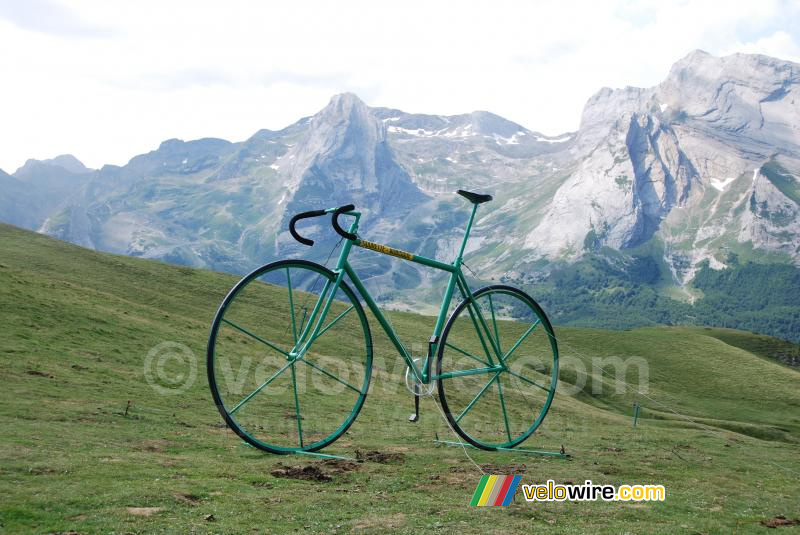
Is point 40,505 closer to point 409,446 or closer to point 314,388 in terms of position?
point 409,446

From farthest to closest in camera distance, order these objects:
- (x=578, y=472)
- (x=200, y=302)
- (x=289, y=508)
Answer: (x=200, y=302) → (x=578, y=472) → (x=289, y=508)

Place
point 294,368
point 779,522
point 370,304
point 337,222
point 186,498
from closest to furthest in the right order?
point 186,498, point 294,368, point 337,222, point 779,522, point 370,304

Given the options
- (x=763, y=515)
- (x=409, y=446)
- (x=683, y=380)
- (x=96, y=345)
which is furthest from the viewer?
(x=683, y=380)

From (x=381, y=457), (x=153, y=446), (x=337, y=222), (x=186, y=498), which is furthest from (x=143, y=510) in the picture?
(x=153, y=446)

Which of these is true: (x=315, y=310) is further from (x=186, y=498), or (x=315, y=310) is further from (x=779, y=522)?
(x=779, y=522)

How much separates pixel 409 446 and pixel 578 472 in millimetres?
7112

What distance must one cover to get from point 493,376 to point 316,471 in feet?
19.4

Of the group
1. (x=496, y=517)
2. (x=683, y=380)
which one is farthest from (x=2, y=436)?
(x=683, y=380)

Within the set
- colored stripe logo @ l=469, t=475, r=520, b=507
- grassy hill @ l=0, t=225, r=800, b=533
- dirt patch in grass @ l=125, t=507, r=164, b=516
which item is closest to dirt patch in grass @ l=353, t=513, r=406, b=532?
grassy hill @ l=0, t=225, r=800, b=533

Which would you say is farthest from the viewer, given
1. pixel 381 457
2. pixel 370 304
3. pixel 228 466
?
pixel 381 457

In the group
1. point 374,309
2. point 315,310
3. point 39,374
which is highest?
point 374,309

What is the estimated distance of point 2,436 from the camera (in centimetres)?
2009

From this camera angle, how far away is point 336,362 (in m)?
36.5

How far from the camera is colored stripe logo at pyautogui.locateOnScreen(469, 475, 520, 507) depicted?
49.7ft
